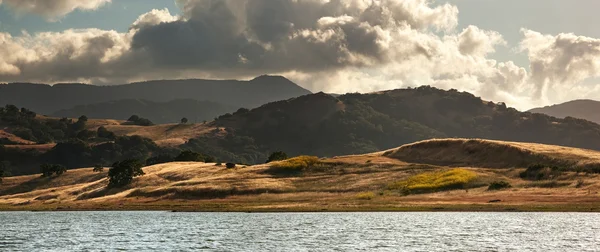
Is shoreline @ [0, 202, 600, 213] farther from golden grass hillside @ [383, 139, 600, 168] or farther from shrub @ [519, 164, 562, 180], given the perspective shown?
golden grass hillside @ [383, 139, 600, 168]

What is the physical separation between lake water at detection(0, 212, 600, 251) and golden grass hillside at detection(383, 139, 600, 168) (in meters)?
59.1

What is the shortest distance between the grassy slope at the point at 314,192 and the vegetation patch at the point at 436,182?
266cm

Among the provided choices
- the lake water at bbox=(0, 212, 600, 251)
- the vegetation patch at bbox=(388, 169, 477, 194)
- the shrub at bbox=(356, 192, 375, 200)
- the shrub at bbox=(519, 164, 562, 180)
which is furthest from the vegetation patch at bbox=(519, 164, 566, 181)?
the lake water at bbox=(0, 212, 600, 251)

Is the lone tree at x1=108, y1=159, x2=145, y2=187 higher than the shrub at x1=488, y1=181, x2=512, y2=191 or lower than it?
higher

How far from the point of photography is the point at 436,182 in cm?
14650

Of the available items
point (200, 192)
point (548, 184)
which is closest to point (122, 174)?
point (200, 192)

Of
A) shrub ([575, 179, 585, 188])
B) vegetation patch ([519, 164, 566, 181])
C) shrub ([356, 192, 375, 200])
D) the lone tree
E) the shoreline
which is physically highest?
the lone tree

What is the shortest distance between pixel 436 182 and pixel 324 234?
74.2 m

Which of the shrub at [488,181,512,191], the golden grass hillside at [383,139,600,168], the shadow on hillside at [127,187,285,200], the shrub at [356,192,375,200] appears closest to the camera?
the shrub at [356,192,375,200]

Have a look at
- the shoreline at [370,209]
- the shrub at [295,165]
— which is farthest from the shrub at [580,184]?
the shrub at [295,165]

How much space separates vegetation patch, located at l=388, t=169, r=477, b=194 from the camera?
142875mm

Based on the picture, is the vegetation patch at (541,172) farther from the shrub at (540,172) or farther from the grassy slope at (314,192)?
the grassy slope at (314,192)

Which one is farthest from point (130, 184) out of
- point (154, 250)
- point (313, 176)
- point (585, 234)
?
point (585, 234)

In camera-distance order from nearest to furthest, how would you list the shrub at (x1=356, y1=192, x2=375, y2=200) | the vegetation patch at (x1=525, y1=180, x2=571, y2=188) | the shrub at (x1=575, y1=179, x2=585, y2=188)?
the shrub at (x1=575, y1=179, x2=585, y2=188) → the vegetation patch at (x1=525, y1=180, x2=571, y2=188) → the shrub at (x1=356, y1=192, x2=375, y2=200)
